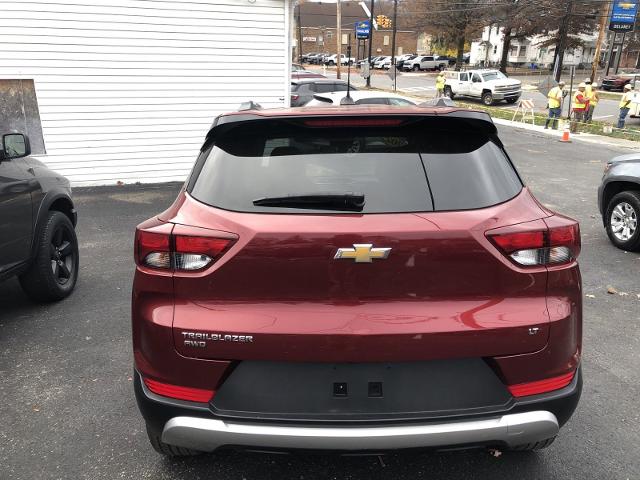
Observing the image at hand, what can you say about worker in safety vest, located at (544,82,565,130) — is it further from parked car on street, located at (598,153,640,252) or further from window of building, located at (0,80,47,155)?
window of building, located at (0,80,47,155)

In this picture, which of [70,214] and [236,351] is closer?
[236,351]

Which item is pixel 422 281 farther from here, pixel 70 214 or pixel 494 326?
pixel 70 214

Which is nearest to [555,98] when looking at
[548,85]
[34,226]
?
[548,85]

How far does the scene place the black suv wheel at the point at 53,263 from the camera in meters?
4.63

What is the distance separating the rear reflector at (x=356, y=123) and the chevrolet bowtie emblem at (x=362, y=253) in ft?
2.14

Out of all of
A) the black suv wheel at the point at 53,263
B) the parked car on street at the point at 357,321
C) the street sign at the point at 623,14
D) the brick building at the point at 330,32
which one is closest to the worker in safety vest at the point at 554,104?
the street sign at the point at 623,14

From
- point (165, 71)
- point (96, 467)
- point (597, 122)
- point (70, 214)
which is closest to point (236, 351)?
point (96, 467)

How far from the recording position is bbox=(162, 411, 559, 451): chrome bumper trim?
2.04m

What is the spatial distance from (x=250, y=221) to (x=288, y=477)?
1388 mm

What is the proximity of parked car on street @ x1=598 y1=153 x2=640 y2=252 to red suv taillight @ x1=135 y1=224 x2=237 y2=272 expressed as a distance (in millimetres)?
6051

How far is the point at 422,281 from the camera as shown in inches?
82.9


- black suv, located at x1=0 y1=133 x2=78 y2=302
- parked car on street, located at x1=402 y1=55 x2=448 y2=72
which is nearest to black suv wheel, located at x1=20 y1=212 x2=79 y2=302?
black suv, located at x1=0 y1=133 x2=78 y2=302

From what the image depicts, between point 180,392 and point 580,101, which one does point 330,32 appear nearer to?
point 580,101

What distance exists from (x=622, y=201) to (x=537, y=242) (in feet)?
17.7
